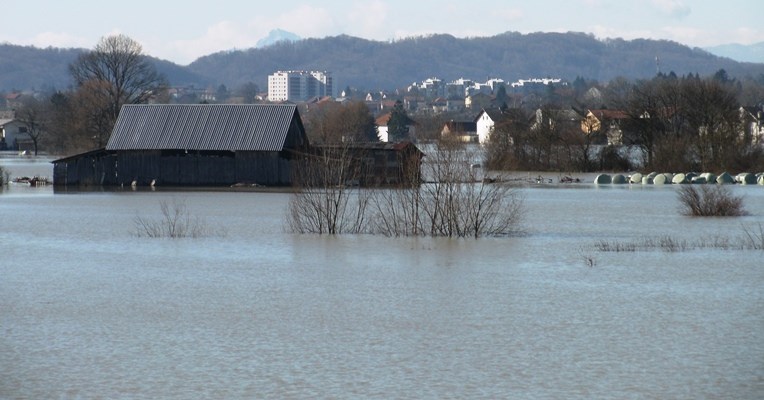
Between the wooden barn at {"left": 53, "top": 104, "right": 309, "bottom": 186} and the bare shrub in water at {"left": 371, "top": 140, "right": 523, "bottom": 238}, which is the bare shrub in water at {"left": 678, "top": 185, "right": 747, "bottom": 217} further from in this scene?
the wooden barn at {"left": 53, "top": 104, "right": 309, "bottom": 186}

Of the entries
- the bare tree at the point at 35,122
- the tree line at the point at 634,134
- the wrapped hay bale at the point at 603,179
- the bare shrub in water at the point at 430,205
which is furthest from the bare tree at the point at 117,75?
the bare shrub in water at the point at 430,205

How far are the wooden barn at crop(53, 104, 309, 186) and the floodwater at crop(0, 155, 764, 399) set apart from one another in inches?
967

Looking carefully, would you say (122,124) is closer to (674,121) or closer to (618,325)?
(674,121)

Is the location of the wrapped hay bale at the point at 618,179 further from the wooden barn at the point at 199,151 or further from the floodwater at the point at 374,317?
the floodwater at the point at 374,317

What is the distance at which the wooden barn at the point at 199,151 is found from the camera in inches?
2041

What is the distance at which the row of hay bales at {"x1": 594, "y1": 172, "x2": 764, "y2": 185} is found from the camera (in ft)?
178

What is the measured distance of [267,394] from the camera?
11414 millimetres

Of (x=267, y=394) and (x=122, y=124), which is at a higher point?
(x=122, y=124)

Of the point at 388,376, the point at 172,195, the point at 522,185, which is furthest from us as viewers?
the point at 522,185

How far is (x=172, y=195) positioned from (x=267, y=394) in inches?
1377

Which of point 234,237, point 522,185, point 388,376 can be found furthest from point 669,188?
point 388,376

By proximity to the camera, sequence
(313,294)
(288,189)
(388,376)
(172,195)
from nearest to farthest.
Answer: (388,376), (313,294), (172,195), (288,189)

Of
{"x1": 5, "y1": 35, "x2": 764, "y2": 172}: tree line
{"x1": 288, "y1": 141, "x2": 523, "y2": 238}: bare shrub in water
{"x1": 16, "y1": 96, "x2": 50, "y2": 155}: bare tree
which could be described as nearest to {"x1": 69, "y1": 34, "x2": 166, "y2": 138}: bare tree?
{"x1": 5, "y1": 35, "x2": 764, "y2": 172}: tree line

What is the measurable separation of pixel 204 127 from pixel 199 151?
46.0 inches
